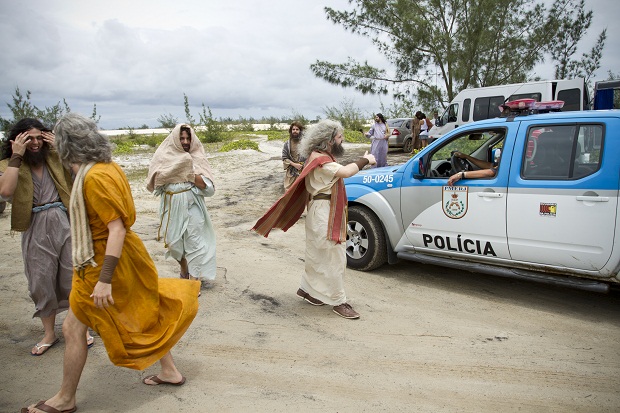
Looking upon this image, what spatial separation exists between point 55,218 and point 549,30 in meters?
21.1

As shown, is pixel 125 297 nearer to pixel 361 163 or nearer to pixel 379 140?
pixel 361 163

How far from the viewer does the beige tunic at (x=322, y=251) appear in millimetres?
4465

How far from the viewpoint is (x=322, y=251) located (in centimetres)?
457

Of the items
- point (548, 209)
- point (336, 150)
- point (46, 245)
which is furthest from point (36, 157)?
point (548, 209)

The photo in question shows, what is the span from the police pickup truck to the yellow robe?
304 cm

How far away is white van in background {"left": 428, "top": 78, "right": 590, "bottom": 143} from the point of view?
550 inches

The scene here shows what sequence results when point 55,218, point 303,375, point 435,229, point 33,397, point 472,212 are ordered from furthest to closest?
point 435,229, point 472,212, point 55,218, point 303,375, point 33,397

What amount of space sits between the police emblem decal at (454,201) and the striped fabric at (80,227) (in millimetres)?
3553

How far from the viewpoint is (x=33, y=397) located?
325 centimetres

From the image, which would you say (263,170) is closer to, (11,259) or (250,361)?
(11,259)

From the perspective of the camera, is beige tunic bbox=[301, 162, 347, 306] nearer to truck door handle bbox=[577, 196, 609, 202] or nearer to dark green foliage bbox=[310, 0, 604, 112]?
truck door handle bbox=[577, 196, 609, 202]

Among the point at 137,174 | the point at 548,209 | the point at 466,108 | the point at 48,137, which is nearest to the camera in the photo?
the point at 48,137

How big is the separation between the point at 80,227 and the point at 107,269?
302 millimetres

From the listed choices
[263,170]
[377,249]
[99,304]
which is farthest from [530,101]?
[263,170]
